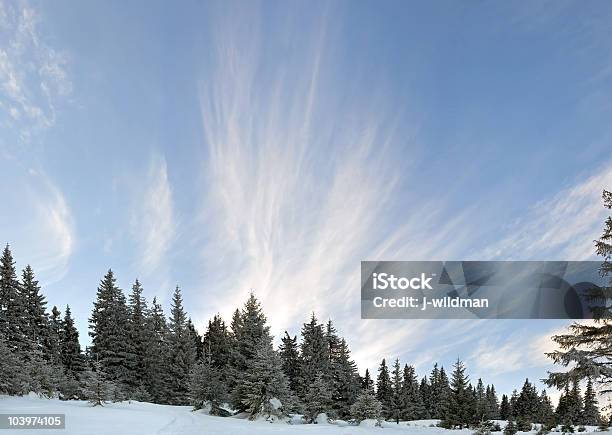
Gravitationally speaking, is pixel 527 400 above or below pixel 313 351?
below

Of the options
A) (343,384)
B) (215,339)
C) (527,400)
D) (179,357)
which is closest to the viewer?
(343,384)

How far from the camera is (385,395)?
→ 203 ft

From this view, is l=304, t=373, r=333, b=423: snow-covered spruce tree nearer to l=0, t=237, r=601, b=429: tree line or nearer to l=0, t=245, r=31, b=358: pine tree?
l=0, t=237, r=601, b=429: tree line

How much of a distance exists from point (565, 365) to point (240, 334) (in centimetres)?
2591

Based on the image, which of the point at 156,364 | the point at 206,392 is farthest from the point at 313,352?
the point at 156,364

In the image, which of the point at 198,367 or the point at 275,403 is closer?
the point at 275,403

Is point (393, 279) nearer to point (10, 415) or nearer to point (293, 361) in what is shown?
point (10, 415)

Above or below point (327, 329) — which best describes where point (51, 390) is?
below

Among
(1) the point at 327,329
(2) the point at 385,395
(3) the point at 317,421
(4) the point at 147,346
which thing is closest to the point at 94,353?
(4) the point at 147,346

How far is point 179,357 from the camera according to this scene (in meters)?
51.5

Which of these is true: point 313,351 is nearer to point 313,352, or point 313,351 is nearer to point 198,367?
point 313,352

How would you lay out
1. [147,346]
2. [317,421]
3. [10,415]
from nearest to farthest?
[10,415] < [317,421] < [147,346]

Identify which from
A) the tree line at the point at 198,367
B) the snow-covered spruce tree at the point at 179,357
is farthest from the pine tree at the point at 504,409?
the snow-covered spruce tree at the point at 179,357

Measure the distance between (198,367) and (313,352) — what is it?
1251cm
